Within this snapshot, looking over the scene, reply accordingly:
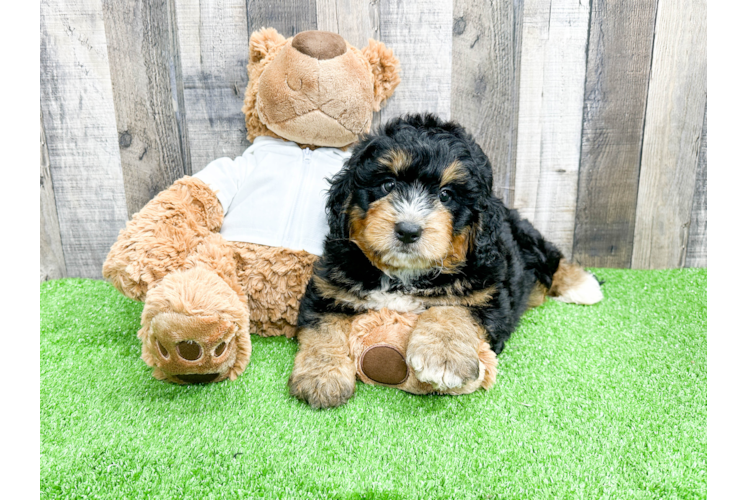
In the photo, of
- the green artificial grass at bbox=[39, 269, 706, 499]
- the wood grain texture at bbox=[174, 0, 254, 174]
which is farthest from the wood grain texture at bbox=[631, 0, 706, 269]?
the wood grain texture at bbox=[174, 0, 254, 174]

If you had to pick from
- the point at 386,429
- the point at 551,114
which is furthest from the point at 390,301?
the point at 551,114

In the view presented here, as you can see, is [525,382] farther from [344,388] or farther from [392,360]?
[344,388]

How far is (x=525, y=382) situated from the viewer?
2070mm

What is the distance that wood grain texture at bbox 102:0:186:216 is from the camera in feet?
9.60

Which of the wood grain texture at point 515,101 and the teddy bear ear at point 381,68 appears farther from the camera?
the wood grain texture at point 515,101

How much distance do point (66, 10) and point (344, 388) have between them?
285cm

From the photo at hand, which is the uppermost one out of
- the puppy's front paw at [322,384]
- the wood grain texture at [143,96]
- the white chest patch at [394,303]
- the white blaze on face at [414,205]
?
the wood grain texture at [143,96]

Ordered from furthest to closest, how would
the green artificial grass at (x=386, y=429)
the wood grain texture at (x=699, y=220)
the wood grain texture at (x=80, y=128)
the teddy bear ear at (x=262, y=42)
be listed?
1. the wood grain texture at (x=699, y=220)
2. the wood grain texture at (x=80, y=128)
3. the teddy bear ear at (x=262, y=42)
4. the green artificial grass at (x=386, y=429)

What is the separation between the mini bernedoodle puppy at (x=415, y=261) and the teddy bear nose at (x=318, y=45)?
60cm

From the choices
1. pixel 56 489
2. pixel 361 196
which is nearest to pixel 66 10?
pixel 361 196

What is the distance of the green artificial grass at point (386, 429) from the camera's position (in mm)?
1451

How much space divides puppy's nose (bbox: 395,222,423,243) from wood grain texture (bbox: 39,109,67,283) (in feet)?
8.38

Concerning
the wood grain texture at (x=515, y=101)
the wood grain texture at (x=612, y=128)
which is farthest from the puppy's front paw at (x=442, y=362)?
the wood grain texture at (x=612, y=128)

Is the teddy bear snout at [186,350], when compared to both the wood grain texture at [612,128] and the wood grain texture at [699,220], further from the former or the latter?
the wood grain texture at [699,220]
